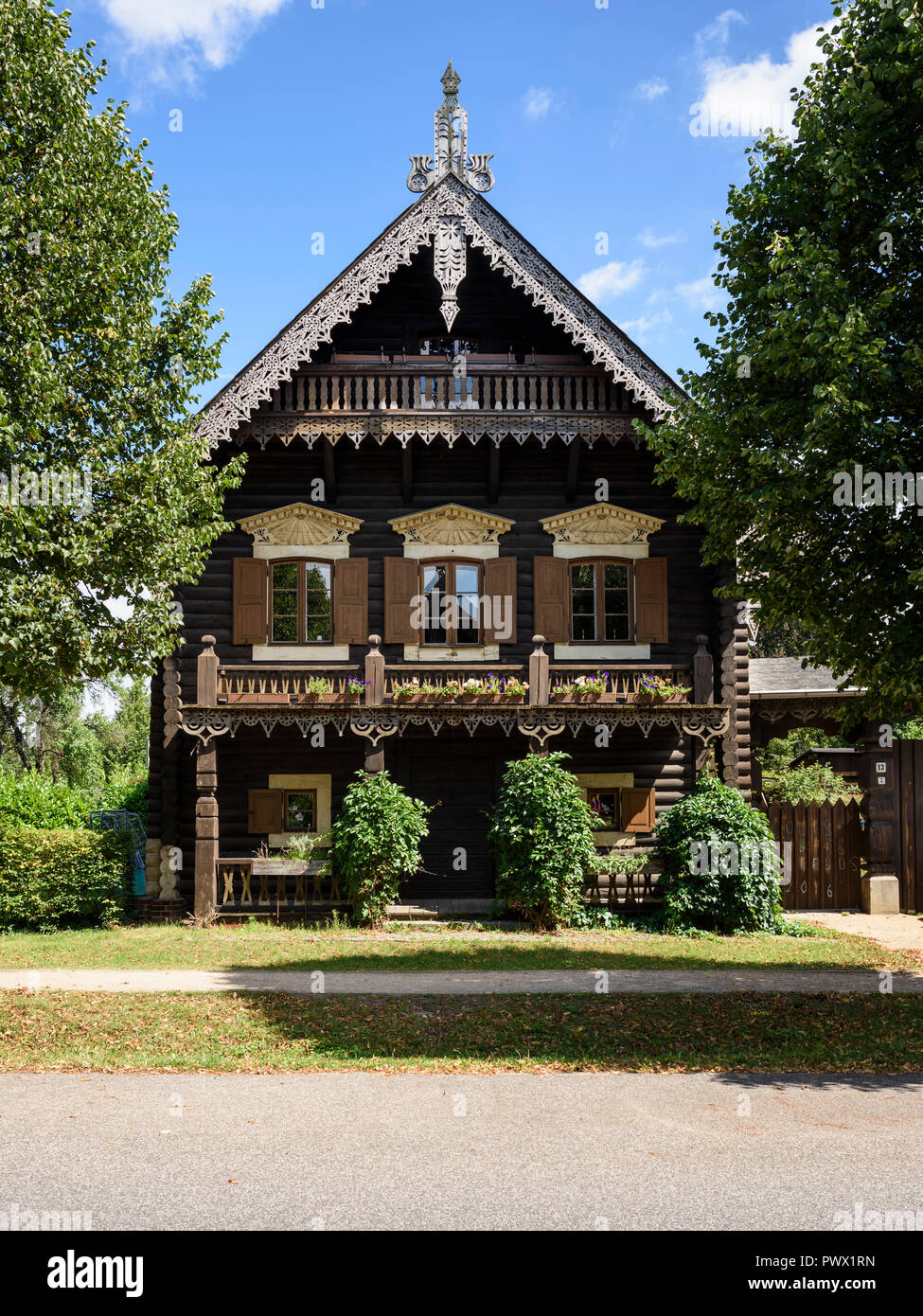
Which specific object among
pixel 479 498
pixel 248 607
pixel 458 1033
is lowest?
pixel 458 1033

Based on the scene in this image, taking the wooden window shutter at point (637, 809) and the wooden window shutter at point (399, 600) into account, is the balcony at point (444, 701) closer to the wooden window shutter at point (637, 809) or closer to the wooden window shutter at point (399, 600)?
the wooden window shutter at point (399, 600)

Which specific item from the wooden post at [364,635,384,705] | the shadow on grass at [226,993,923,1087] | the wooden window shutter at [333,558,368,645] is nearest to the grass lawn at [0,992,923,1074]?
the shadow on grass at [226,993,923,1087]

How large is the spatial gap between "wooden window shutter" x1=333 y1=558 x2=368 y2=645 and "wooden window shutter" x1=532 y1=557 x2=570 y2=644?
3.31 metres

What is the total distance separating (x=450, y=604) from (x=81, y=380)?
9.41m

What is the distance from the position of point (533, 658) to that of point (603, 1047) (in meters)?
9.58

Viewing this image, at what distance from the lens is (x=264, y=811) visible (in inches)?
741

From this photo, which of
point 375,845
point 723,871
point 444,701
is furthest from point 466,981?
point 444,701

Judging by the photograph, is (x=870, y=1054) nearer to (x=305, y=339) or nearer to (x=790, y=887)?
(x=790, y=887)

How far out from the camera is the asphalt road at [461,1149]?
5.09 meters

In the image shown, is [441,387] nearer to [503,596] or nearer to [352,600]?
[503,596]

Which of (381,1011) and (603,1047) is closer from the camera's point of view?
(603,1047)

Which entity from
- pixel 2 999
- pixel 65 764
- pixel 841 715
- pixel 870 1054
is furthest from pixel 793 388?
pixel 65 764

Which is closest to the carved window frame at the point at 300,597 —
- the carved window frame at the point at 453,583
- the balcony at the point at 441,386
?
the carved window frame at the point at 453,583

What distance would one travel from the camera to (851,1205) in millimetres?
5145
